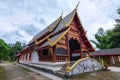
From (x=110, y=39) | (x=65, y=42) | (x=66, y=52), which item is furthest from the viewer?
(x=110, y=39)

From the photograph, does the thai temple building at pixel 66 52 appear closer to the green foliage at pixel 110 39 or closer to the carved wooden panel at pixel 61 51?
the carved wooden panel at pixel 61 51

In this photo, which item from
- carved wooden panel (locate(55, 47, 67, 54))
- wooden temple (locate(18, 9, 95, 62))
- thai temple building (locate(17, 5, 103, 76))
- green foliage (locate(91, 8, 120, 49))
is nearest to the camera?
thai temple building (locate(17, 5, 103, 76))

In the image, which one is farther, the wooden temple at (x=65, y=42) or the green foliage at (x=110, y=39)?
the green foliage at (x=110, y=39)

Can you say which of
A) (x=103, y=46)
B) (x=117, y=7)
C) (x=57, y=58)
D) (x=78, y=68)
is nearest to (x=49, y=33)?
(x=57, y=58)

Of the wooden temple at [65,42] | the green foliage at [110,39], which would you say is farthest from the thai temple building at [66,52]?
the green foliage at [110,39]

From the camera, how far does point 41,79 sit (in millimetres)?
10688

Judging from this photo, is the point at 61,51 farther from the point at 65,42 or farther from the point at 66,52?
the point at 65,42

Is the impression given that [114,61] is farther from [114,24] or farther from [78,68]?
[114,24]

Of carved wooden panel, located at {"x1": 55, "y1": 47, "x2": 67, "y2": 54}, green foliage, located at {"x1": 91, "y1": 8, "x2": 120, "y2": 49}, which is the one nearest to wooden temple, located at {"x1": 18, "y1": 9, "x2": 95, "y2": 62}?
carved wooden panel, located at {"x1": 55, "y1": 47, "x2": 67, "y2": 54}

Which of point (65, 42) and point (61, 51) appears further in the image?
point (61, 51)

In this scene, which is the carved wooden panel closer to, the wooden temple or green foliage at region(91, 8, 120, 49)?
the wooden temple

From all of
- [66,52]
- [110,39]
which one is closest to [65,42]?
[66,52]

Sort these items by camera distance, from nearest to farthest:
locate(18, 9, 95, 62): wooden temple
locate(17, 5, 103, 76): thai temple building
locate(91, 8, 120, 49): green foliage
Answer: locate(17, 5, 103, 76): thai temple building
locate(18, 9, 95, 62): wooden temple
locate(91, 8, 120, 49): green foliage

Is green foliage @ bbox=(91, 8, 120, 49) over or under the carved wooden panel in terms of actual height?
over
